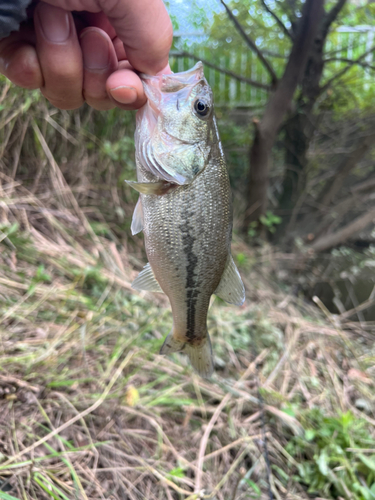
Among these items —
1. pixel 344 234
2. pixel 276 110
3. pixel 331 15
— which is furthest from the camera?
pixel 344 234

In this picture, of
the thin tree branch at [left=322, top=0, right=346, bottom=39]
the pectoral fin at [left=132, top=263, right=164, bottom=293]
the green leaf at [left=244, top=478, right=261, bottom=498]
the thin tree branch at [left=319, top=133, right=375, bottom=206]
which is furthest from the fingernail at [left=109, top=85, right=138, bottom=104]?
the thin tree branch at [left=319, top=133, right=375, bottom=206]

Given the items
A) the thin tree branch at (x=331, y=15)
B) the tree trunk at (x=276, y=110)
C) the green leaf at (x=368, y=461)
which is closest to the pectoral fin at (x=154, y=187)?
the green leaf at (x=368, y=461)

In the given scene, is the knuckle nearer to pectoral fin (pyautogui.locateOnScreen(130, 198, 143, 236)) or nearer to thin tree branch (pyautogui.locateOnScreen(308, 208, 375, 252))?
pectoral fin (pyautogui.locateOnScreen(130, 198, 143, 236))

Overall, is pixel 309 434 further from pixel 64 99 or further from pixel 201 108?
pixel 64 99

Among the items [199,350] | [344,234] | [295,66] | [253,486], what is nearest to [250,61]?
[295,66]

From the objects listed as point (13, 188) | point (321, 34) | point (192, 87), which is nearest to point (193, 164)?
point (192, 87)

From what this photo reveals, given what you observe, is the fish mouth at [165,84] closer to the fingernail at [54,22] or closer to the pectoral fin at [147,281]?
the fingernail at [54,22]

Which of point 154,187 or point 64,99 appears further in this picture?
point 64,99
